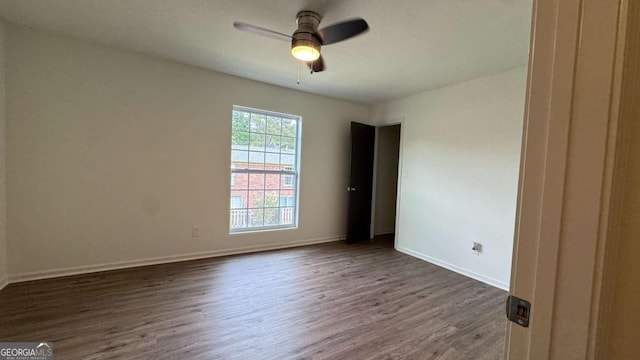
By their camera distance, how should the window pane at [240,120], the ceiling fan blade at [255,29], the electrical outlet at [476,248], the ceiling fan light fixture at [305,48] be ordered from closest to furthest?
the ceiling fan blade at [255,29], the ceiling fan light fixture at [305,48], the electrical outlet at [476,248], the window pane at [240,120]

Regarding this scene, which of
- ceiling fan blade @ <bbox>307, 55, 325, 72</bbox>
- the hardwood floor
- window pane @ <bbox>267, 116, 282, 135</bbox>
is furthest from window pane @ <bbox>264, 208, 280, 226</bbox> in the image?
ceiling fan blade @ <bbox>307, 55, 325, 72</bbox>

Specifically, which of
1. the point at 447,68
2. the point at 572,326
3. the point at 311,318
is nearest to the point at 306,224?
the point at 311,318

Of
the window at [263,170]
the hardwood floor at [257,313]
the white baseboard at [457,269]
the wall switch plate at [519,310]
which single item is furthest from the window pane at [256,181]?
the wall switch plate at [519,310]

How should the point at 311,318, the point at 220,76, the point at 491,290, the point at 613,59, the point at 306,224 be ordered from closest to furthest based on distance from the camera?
the point at 613,59 < the point at 311,318 < the point at 491,290 < the point at 220,76 < the point at 306,224

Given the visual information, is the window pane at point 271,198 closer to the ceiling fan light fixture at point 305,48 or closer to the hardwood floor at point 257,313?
the hardwood floor at point 257,313

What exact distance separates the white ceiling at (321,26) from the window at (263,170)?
828mm

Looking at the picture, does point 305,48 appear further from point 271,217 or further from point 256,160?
point 271,217

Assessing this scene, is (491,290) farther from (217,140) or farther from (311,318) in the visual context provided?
(217,140)

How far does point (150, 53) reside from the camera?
126 inches

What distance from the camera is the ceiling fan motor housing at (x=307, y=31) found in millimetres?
2191

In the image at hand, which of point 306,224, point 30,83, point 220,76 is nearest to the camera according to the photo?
point 30,83

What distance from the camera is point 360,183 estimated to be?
5.07 meters

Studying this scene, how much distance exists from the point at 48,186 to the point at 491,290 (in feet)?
16.1

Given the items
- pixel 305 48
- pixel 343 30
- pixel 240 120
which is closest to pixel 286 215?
pixel 240 120
